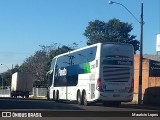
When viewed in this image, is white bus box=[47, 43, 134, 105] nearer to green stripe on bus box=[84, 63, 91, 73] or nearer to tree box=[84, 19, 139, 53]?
green stripe on bus box=[84, 63, 91, 73]

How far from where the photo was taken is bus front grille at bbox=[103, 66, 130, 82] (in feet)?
85.7

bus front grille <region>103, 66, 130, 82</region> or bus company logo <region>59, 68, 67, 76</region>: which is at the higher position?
bus company logo <region>59, 68, 67, 76</region>

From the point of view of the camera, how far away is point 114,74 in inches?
1030

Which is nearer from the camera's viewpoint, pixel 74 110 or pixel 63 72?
pixel 74 110

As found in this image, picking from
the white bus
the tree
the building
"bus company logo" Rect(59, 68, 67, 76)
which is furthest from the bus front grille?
the building

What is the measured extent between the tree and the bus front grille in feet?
9.07

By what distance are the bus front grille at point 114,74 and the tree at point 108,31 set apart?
2764 mm

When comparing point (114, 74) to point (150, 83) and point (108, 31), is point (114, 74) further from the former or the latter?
point (150, 83)

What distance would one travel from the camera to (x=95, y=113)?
27.6 ft

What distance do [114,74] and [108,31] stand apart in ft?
19.9

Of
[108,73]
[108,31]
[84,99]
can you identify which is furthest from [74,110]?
[108,31]

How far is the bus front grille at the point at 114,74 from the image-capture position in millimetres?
26109

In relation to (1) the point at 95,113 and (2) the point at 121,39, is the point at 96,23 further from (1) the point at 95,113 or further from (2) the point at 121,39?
(1) the point at 95,113

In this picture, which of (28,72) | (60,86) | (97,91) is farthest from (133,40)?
(28,72)
